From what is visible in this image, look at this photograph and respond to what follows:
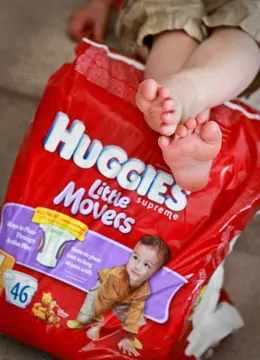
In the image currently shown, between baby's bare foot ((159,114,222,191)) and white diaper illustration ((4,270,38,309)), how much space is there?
232 mm

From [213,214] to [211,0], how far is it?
0.37m

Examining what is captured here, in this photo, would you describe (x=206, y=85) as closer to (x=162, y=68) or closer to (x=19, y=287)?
(x=162, y=68)

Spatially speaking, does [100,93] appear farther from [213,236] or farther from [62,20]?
[62,20]

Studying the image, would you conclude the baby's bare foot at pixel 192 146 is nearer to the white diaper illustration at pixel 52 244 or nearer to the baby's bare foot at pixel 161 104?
the baby's bare foot at pixel 161 104

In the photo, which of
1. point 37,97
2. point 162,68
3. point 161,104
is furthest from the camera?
point 37,97

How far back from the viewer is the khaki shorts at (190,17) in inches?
38.9

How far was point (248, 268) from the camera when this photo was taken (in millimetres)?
Result: 1048

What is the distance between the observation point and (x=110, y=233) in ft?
2.89

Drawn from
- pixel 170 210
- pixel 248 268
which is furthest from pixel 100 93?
pixel 248 268

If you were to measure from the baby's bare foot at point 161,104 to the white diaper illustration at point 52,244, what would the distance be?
19cm

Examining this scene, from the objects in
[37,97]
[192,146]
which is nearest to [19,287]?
[192,146]

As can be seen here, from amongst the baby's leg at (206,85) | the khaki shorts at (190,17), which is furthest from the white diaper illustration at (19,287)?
the khaki shorts at (190,17)

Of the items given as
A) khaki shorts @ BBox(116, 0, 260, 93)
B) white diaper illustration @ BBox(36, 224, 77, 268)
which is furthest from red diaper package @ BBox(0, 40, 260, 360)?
khaki shorts @ BBox(116, 0, 260, 93)

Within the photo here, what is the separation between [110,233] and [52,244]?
8 centimetres
